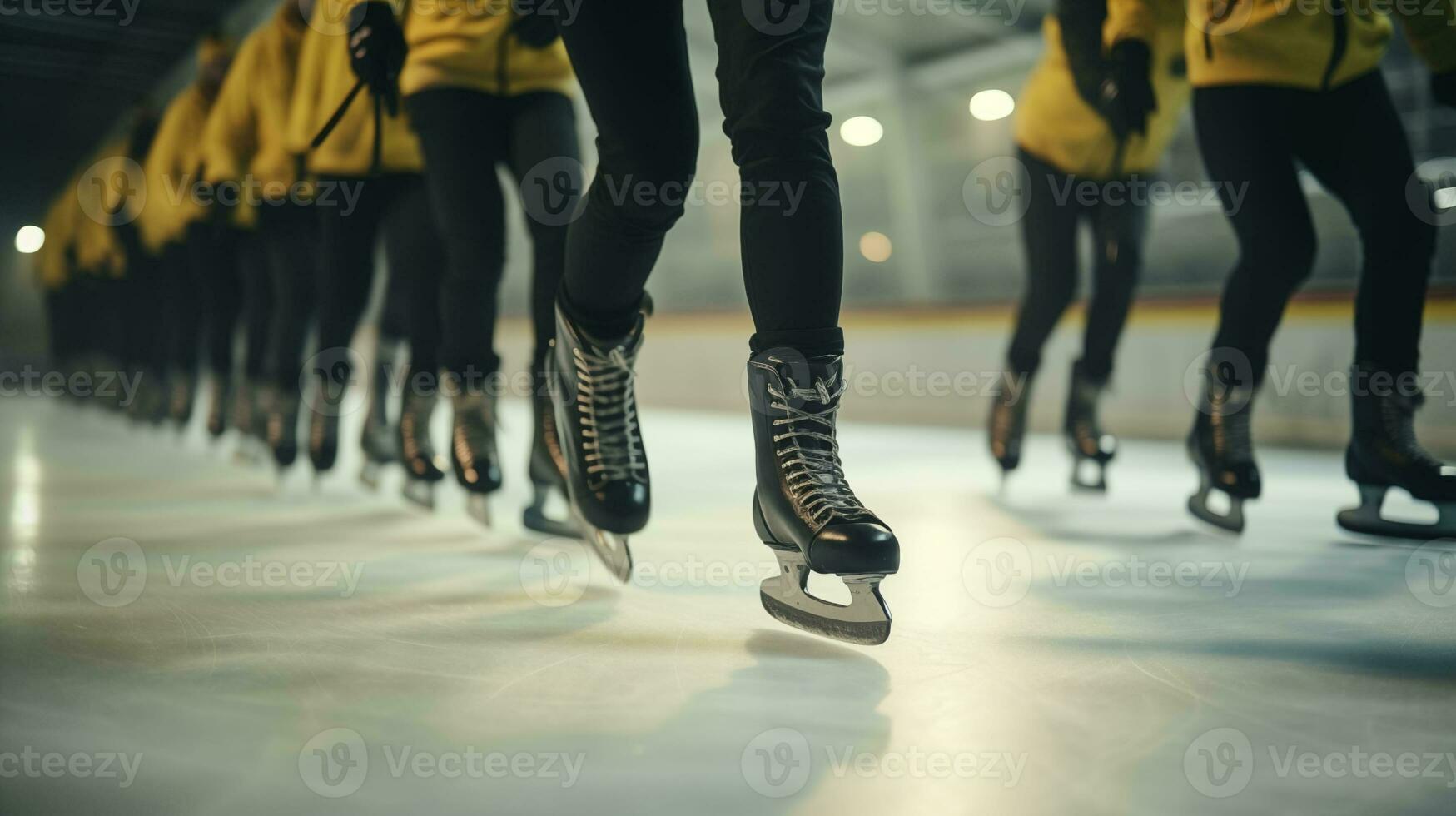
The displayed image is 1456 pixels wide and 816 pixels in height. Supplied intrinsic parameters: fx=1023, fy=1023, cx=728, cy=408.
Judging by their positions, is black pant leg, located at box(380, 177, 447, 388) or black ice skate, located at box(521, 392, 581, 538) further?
black pant leg, located at box(380, 177, 447, 388)

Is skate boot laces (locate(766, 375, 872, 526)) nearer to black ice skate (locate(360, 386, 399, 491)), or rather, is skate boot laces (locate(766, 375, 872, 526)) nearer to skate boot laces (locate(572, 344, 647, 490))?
skate boot laces (locate(572, 344, 647, 490))

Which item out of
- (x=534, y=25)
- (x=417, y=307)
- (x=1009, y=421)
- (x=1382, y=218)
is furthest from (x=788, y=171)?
(x=1009, y=421)

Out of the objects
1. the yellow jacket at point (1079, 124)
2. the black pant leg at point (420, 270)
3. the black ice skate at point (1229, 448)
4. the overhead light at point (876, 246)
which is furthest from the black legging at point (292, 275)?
the overhead light at point (876, 246)

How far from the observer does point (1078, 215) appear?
2826 millimetres

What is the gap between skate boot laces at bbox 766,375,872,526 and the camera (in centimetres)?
107

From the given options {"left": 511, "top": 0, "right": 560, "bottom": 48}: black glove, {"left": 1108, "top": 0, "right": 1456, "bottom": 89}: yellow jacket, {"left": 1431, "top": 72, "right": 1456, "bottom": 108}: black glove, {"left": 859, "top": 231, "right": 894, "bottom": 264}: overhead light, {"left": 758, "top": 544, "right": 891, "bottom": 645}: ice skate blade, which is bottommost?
{"left": 758, "top": 544, "right": 891, "bottom": 645}: ice skate blade

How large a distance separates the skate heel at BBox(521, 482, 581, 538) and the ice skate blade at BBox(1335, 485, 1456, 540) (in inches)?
57.7

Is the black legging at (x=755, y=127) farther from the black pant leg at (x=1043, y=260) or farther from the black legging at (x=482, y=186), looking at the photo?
the black pant leg at (x=1043, y=260)

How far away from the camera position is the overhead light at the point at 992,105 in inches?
260

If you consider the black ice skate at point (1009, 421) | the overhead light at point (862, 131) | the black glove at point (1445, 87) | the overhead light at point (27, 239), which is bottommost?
the black ice skate at point (1009, 421)

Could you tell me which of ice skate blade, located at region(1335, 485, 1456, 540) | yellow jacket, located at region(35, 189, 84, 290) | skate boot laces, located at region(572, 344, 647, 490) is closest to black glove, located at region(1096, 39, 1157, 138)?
ice skate blade, located at region(1335, 485, 1456, 540)

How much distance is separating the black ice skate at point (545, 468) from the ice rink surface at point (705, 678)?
0.25 feet

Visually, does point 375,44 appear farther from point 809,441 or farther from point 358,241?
point 809,441

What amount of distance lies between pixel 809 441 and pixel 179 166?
4396 mm
